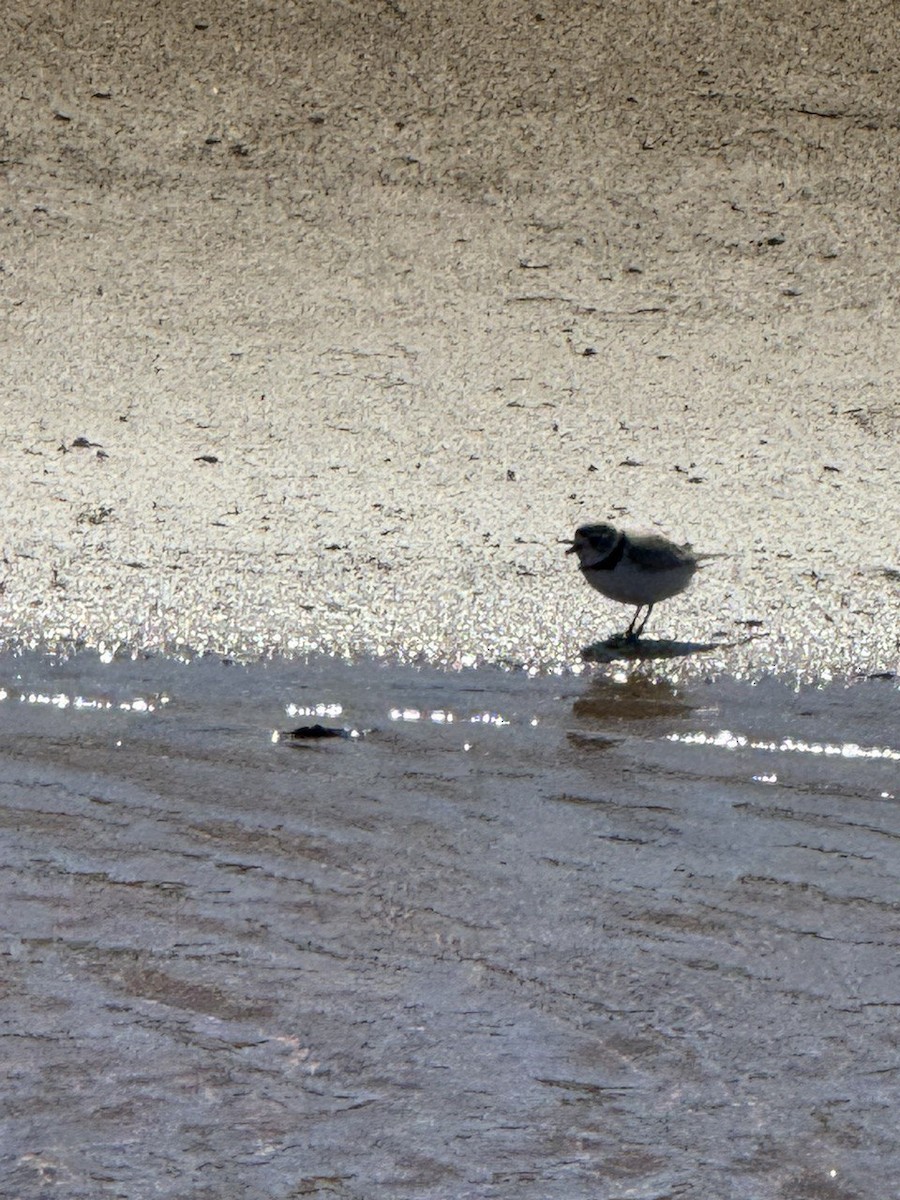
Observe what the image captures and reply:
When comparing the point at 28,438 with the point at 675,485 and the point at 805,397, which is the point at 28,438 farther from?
the point at 805,397

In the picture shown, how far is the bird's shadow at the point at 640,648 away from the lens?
16.0 ft

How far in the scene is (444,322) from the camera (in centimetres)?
710

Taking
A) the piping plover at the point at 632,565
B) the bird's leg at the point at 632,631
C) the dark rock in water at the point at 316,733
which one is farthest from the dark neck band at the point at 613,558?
the dark rock in water at the point at 316,733

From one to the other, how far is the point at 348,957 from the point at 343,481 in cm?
305

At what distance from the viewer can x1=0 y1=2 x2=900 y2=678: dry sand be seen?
5281mm

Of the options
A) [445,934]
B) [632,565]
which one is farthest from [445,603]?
[445,934]

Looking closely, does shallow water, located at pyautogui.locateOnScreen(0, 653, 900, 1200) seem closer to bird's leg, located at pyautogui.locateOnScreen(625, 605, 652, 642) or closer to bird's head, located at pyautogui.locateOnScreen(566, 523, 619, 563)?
bird's leg, located at pyautogui.locateOnScreen(625, 605, 652, 642)

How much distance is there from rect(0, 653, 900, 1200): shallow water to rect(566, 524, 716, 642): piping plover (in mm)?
266

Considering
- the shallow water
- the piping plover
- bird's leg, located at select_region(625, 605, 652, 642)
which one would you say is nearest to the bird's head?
the piping plover

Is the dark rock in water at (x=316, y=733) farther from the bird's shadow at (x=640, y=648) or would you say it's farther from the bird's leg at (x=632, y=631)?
the bird's leg at (x=632, y=631)

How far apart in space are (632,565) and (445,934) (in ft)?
5.74

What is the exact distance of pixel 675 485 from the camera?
604 cm

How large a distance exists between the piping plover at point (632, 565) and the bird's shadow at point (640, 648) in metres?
0.12

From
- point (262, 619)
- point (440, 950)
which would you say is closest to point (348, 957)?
point (440, 950)
